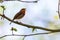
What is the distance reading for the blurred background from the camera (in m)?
1.16

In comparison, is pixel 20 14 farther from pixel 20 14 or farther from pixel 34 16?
pixel 34 16

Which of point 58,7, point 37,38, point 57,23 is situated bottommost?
point 37,38

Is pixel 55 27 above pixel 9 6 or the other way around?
the other way around

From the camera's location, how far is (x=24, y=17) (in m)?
1.17

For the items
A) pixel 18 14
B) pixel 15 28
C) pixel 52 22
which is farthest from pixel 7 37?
pixel 52 22

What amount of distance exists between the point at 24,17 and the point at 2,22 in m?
0.19

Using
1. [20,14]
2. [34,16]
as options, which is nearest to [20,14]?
[20,14]

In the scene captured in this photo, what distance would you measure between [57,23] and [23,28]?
0.28 m

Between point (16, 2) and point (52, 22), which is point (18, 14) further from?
point (52, 22)

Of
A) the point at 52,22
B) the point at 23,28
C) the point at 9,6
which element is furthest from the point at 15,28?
the point at 52,22

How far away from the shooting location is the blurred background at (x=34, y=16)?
1156 mm

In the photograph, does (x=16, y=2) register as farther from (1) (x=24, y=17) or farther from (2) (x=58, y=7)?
(2) (x=58, y=7)

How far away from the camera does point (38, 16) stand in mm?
1169

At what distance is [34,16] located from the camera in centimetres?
117
